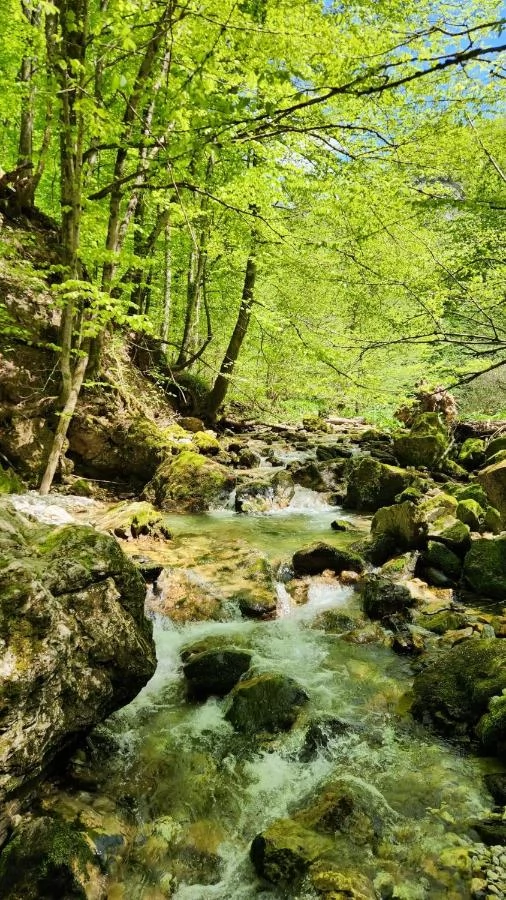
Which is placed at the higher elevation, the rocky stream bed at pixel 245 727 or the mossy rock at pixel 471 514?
the mossy rock at pixel 471 514

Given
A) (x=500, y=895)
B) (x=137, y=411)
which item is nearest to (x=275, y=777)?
(x=500, y=895)

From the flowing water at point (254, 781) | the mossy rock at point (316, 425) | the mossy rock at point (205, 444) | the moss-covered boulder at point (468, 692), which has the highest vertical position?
the mossy rock at point (316, 425)

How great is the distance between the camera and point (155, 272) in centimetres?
1864

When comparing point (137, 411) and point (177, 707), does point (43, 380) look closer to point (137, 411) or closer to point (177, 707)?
point (137, 411)

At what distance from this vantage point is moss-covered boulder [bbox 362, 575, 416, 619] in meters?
6.63

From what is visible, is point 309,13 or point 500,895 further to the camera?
point 309,13

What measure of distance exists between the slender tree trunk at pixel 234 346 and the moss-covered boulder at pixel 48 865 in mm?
10299

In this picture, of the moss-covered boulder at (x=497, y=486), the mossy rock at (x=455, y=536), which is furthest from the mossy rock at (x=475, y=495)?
the mossy rock at (x=455, y=536)

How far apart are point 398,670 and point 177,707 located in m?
2.53

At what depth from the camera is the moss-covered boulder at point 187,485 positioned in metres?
11.5

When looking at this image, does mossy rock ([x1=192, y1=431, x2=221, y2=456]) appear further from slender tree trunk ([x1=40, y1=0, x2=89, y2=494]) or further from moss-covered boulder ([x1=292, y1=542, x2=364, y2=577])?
moss-covered boulder ([x1=292, y1=542, x2=364, y2=577])

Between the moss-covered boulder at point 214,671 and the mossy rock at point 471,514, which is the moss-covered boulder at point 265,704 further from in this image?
the mossy rock at point 471,514

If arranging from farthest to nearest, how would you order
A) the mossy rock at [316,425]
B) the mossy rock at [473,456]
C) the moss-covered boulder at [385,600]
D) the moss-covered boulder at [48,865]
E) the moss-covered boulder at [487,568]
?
the mossy rock at [316,425]
the mossy rock at [473,456]
the moss-covered boulder at [487,568]
the moss-covered boulder at [385,600]
the moss-covered boulder at [48,865]

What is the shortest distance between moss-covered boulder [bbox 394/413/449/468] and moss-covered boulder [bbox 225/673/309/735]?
11.3 m
